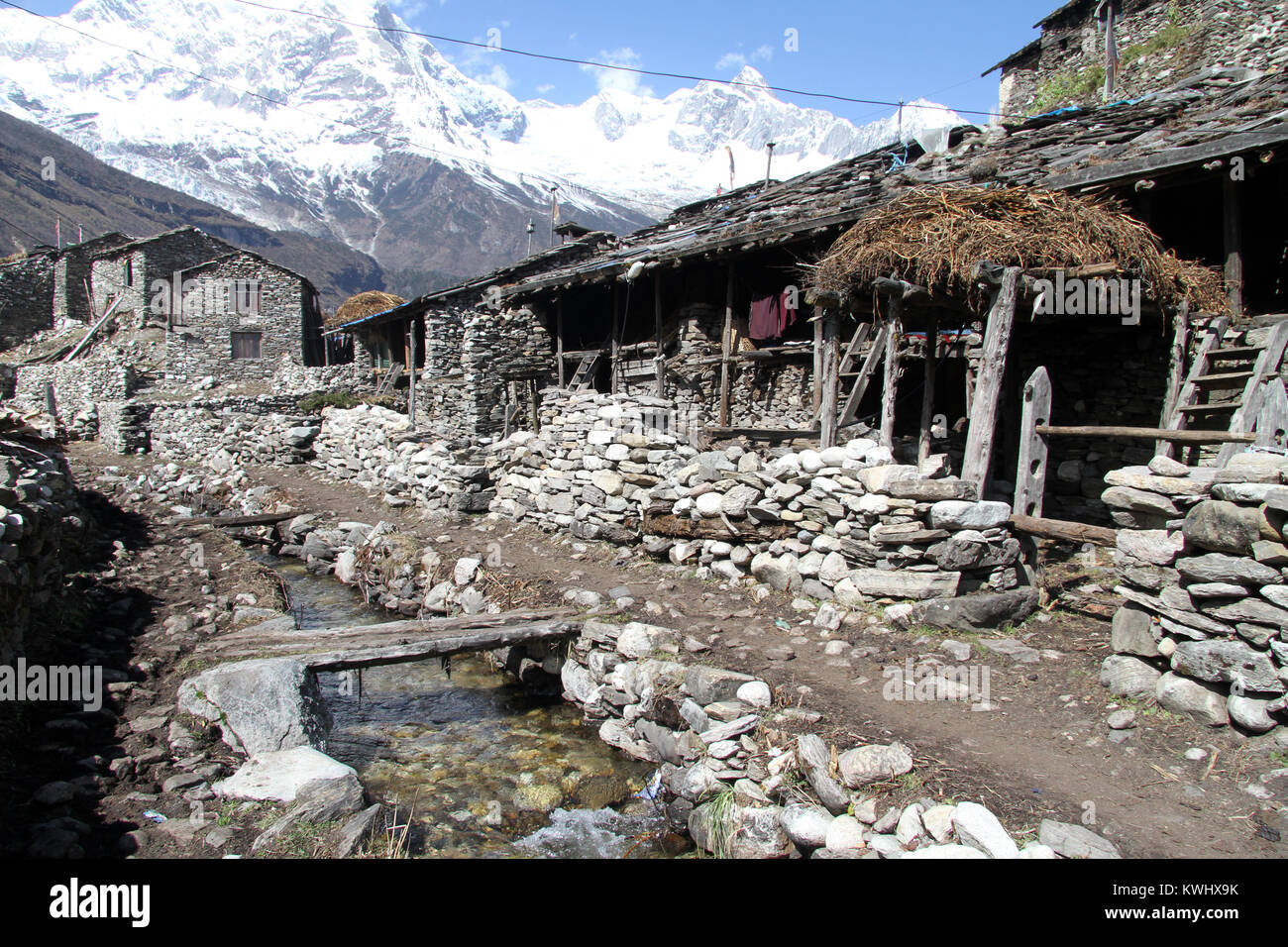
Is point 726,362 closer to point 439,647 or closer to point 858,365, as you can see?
point 858,365

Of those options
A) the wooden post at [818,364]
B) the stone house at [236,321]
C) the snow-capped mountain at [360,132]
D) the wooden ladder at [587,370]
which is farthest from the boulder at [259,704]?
the snow-capped mountain at [360,132]

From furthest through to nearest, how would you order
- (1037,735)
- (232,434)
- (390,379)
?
(390,379) < (232,434) < (1037,735)

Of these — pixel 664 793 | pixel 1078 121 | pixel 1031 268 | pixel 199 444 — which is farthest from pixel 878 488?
pixel 199 444

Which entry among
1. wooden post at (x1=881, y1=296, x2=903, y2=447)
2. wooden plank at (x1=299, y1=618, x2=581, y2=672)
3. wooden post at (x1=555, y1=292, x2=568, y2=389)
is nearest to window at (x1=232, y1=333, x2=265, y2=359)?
wooden post at (x1=555, y1=292, x2=568, y2=389)

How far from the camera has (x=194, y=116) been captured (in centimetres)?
9650

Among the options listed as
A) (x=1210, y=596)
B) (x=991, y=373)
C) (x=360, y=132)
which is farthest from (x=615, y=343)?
(x=360, y=132)

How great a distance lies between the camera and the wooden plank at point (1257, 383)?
586 centimetres

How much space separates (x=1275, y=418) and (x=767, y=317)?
23.9ft

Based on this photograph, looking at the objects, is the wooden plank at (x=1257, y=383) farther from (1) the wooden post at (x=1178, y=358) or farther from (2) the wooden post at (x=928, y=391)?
(2) the wooden post at (x=928, y=391)

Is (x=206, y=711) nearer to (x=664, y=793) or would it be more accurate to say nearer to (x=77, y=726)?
(x=77, y=726)

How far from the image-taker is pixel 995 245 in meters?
6.46

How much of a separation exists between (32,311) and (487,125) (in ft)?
380

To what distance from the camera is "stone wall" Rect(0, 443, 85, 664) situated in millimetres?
5156

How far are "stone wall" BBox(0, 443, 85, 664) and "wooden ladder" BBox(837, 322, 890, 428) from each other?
8.37 m
